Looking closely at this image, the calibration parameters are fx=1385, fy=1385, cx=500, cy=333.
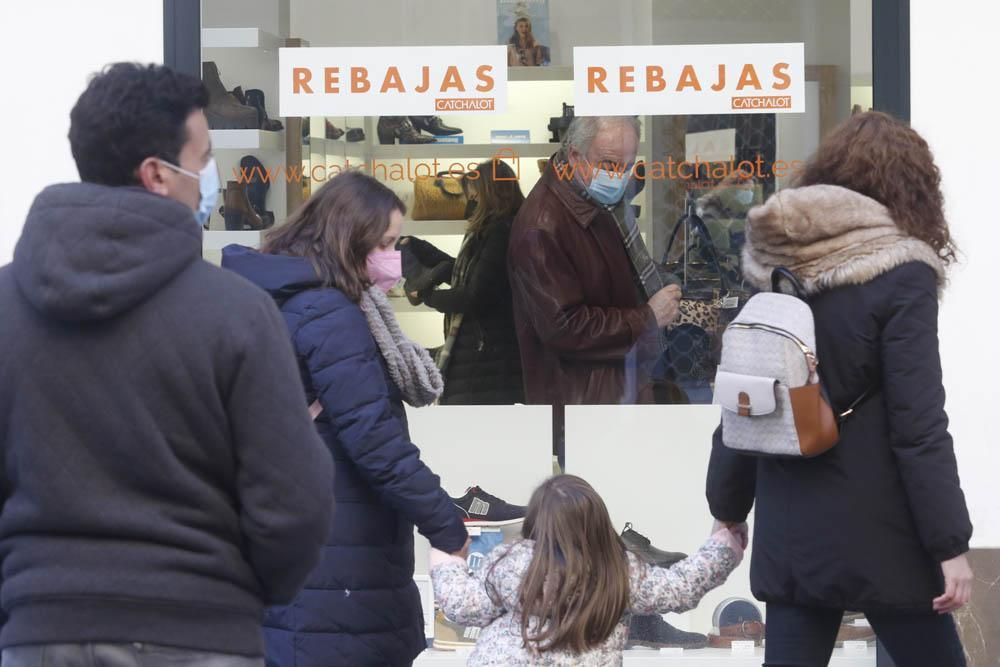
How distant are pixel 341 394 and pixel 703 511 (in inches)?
82.4

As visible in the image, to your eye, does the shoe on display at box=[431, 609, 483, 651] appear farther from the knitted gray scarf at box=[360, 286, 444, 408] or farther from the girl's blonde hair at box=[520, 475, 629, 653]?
the girl's blonde hair at box=[520, 475, 629, 653]

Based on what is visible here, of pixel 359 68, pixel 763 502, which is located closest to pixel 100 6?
pixel 359 68

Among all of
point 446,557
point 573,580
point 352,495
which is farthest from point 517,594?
point 352,495

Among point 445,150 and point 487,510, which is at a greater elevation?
point 445,150

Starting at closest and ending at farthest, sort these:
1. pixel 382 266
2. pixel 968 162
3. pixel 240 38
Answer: pixel 382 266 < pixel 968 162 < pixel 240 38

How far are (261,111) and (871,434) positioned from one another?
2701mm

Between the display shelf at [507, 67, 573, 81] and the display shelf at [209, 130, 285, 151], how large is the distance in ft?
2.79

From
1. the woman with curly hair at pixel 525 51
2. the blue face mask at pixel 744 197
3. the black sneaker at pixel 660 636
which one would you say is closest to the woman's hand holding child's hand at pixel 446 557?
the black sneaker at pixel 660 636

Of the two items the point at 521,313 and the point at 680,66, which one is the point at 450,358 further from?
the point at 680,66

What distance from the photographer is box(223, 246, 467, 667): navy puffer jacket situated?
3.39 m

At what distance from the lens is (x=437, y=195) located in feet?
16.1

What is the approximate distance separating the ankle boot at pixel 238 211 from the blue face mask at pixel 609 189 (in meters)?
1.21

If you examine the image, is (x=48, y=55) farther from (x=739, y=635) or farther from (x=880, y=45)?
(x=739, y=635)

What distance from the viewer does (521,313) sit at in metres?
4.96
